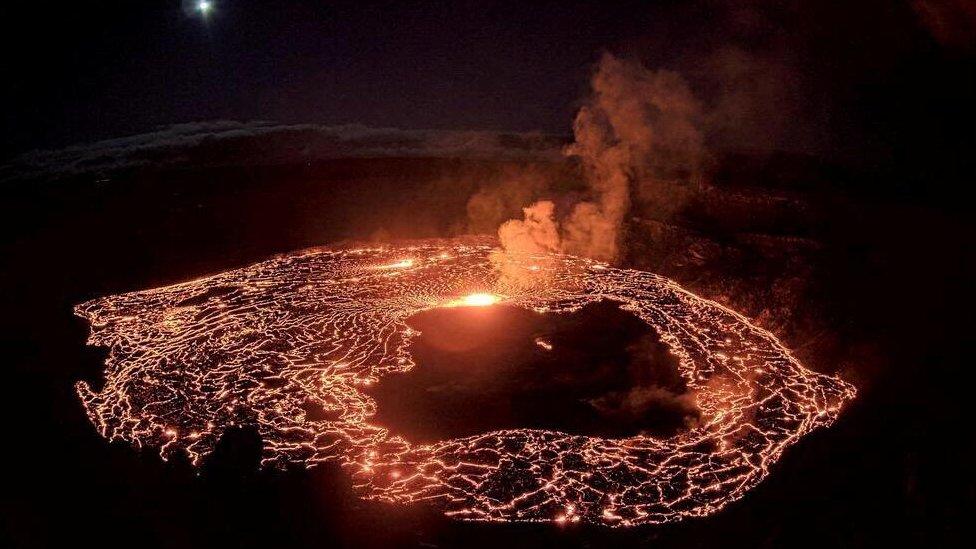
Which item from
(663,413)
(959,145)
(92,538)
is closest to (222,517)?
(92,538)

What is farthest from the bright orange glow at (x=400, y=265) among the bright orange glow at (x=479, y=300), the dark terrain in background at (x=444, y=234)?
the bright orange glow at (x=479, y=300)

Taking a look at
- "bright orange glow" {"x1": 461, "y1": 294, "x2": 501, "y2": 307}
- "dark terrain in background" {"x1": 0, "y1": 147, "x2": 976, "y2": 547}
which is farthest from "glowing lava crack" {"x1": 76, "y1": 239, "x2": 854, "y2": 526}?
"dark terrain in background" {"x1": 0, "y1": 147, "x2": 976, "y2": 547}

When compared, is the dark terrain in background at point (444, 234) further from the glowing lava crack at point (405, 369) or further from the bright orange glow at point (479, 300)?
the bright orange glow at point (479, 300)

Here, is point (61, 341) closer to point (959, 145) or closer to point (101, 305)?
point (101, 305)

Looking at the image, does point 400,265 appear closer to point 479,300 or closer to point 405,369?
point 479,300

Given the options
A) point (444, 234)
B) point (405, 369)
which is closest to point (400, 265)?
point (444, 234)
